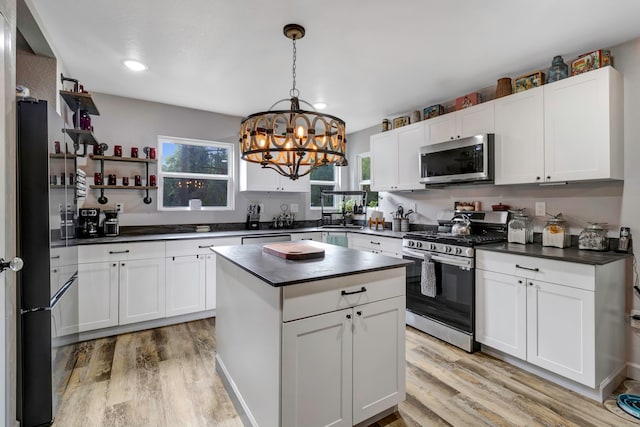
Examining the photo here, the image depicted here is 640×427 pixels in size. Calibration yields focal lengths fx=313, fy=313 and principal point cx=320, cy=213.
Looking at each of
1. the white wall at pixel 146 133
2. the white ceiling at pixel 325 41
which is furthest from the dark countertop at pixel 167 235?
the white ceiling at pixel 325 41

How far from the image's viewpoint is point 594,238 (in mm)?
2443

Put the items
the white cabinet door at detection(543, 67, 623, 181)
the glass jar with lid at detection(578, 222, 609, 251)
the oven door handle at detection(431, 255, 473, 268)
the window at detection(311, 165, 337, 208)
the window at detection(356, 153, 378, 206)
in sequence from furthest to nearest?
the window at detection(311, 165, 337, 208) < the window at detection(356, 153, 378, 206) < the oven door handle at detection(431, 255, 473, 268) < the glass jar with lid at detection(578, 222, 609, 251) < the white cabinet door at detection(543, 67, 623, 181)

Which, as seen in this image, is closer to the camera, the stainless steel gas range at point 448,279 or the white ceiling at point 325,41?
the white ceiling at point 325,41

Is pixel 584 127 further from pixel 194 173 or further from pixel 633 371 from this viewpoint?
pixel 194 173

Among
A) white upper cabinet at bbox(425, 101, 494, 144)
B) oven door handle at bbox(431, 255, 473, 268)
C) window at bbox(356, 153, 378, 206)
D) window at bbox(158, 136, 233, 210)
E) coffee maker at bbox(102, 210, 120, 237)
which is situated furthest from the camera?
window at bbox(356, 153, 378, 206)

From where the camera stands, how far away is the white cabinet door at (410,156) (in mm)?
3693

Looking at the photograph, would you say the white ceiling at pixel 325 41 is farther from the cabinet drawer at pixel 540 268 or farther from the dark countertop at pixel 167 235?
the cabinet drawer at pixel 540 268

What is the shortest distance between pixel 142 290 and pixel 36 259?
1567 millimetres

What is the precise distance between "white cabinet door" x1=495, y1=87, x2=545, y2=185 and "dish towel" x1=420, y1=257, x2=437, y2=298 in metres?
1.00

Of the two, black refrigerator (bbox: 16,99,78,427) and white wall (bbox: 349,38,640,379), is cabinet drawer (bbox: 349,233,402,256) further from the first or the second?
black refrigerator (bbox: 16,99,78,427)

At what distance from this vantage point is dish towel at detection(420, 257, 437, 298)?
9.80 ft

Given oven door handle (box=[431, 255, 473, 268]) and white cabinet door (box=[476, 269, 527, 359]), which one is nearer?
white cabinet door (box=[476, 269, 527, 359])

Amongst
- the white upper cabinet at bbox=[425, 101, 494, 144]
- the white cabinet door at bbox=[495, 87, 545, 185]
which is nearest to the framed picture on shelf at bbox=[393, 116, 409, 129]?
the white upper cabinet at bbox=[425, 101, 494, 144]

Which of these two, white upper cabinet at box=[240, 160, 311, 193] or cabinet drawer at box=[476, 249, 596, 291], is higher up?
white upper cabinet at box=[240, 160, 311, 193]
